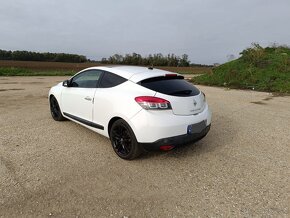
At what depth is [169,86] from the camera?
3.63 m

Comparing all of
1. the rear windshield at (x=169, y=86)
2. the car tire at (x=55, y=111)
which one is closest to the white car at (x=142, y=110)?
the rear windshield at (x=169, y=86)

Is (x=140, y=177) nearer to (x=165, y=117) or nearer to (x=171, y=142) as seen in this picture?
(x=171, y=142)

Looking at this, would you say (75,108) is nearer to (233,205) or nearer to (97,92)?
(97,92)

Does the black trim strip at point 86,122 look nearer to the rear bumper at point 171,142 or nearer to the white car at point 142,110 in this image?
the white car at point 142,110

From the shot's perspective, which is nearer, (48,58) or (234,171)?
(234,171)

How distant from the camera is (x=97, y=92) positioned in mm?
4141

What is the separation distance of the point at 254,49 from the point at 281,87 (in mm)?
4964

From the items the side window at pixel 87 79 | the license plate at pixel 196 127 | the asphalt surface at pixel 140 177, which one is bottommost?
the asphalt surface at pixel 140 177

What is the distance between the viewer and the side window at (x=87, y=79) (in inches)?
173

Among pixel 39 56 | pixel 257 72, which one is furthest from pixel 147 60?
pixel 257 72

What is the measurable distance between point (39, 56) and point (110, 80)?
71.5 m

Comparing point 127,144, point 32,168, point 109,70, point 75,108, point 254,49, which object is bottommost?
point 32,168

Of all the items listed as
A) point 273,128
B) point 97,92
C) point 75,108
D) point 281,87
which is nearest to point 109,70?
point 97,92

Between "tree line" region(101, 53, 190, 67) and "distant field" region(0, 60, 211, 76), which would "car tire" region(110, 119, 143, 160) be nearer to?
"distant field" region(0, 60, 211, 76)
